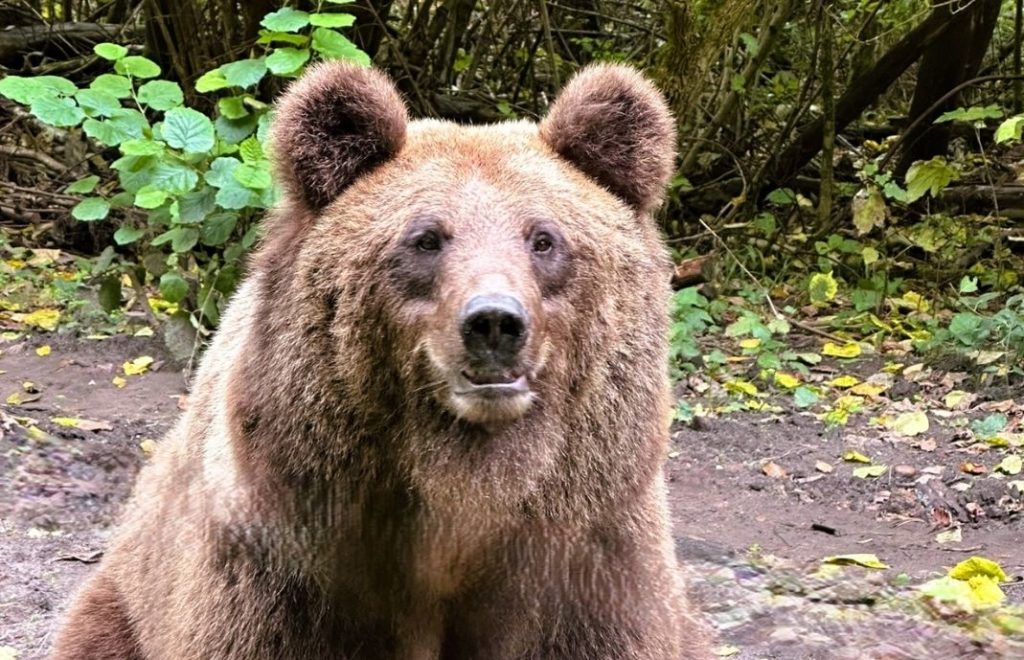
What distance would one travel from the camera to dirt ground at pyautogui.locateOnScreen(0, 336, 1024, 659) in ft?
14.5

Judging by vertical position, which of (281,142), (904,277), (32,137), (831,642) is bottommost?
(32,137)

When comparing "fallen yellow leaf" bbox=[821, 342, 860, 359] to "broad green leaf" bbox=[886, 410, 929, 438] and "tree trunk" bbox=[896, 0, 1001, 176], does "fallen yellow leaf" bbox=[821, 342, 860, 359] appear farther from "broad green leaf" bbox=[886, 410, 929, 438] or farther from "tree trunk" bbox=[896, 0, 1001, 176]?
"tree trunk" bbox=[896, 0, 1001, 176]

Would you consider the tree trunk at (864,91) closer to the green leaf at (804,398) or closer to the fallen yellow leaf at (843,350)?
the fallen yellow leaf at (843,350)

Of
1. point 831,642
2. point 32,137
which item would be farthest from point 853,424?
point 32,137

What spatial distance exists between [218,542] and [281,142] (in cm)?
106

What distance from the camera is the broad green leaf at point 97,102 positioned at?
5.50 metres

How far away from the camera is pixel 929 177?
8734 mm

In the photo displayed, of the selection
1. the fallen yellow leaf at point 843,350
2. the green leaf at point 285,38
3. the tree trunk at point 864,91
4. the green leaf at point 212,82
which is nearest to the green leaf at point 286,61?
the green leaf at point 285,38

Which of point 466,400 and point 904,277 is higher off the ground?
point 466,400

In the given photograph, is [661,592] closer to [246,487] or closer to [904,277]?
[246,487]

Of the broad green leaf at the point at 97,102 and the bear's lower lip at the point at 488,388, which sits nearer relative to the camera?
the bear's lower lip at the point at 488,388

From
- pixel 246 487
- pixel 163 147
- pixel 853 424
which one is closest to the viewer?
pixel 246 487

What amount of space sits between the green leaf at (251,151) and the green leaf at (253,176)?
1.6 inches

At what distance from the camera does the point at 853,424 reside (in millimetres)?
7016
